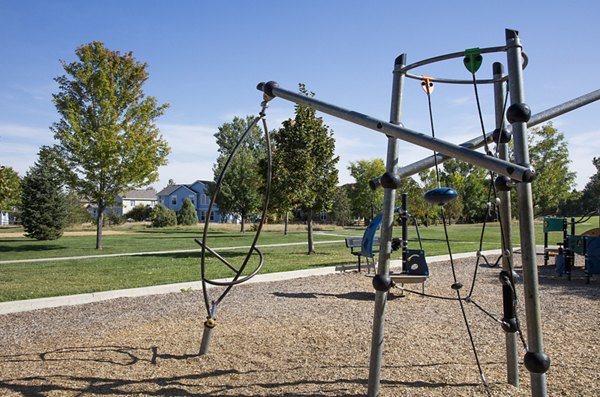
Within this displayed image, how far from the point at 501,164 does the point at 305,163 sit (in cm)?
1300

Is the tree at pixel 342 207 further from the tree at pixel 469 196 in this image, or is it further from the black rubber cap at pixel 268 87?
the black rubber cap at pixel 268 87

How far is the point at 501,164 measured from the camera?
2.66 metres

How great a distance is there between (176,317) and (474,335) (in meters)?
3.93

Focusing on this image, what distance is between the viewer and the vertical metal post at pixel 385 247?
357 cm

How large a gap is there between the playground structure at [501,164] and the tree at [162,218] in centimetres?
4391

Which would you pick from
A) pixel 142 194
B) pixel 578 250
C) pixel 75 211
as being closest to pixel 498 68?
pixel 578 250

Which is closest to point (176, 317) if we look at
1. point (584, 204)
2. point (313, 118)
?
point (313, 118)

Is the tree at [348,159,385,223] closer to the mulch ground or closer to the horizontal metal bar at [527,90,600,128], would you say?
the mulch ground

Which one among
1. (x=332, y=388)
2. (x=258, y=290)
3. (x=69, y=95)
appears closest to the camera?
(x=332, y=388)

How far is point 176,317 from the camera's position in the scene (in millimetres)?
6488

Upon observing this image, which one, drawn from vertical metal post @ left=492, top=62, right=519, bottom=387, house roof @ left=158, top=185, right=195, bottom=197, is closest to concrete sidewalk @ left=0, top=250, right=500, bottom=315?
vertical metal post @ left=492, top=62, right=519, bottom=387

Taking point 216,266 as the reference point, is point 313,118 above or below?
above

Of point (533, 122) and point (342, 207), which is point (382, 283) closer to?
point (533, 122)

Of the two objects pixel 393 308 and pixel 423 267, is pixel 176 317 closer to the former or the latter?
pixel 393 308
